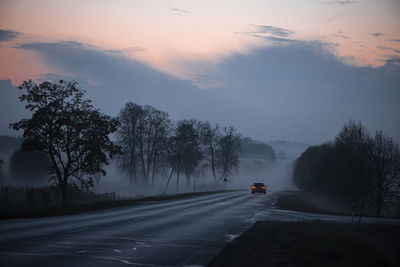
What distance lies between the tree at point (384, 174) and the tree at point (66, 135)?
35.4 meters

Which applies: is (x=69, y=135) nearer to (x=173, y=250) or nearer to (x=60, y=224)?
(x=60, y=224)

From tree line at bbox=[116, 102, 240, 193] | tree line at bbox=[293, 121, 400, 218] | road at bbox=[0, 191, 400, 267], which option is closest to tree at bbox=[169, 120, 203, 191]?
tree line at bbox=[116, 102, 240, 193]

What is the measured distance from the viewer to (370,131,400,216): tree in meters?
52.3

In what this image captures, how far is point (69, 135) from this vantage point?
33.5 meters

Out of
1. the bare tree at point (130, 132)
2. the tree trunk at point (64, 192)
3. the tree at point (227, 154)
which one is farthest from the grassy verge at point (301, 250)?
the tree at point (227, 154)

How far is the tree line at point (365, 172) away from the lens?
51562 millimetres

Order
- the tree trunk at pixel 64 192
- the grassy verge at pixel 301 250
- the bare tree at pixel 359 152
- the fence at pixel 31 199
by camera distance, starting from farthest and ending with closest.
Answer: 1. the bare tree at pixel 359 152
2. the tree trunk at pixel 64 192
3. the fence at pixel 31 199
4. the grassy verge at pixel 301 250

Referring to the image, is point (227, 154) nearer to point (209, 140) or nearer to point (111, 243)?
point (209, 140)

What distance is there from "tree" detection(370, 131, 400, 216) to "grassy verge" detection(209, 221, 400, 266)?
4016 centimetres

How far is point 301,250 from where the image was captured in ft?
39.5

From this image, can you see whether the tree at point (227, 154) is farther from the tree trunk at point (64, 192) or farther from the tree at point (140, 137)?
the tree trunk at point (64, 192)

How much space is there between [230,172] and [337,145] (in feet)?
110

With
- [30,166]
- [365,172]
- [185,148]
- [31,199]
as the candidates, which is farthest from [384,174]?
[30,166]

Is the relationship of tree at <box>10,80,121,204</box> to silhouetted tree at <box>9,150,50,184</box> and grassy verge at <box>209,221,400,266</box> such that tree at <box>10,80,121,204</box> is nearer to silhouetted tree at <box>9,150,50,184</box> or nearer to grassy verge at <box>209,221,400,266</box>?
grassy verge at <box>209,221,400,266</box>
